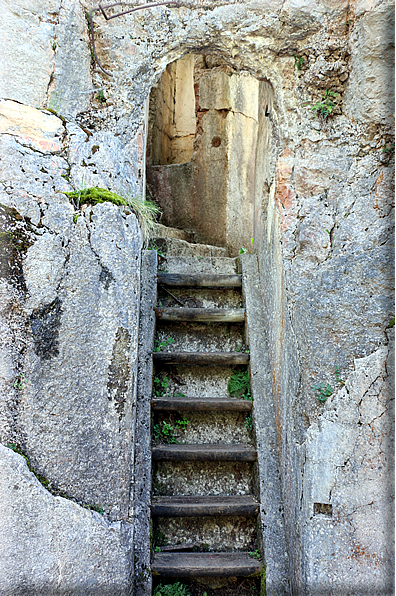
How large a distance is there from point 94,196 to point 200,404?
1.42 metres

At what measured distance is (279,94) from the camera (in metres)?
2.61

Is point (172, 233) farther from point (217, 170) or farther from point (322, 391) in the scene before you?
point (322, 391)

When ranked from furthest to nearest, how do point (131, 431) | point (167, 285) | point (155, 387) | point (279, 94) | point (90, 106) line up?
point (167, 285) < point (155, 387) < point (279, 94) < point (90, 106) < point (131, 431)

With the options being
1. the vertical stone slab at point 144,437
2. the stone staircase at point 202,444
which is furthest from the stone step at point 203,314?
the vertical stone slab at point 144,437

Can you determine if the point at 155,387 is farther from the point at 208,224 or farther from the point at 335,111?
the point at 208,224

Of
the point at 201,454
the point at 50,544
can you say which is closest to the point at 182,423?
the point at 201,454

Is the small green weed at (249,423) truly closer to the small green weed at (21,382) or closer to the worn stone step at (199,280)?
the worn stone step at (199,280)

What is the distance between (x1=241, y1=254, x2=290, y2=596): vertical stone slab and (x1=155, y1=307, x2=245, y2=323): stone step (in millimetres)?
99

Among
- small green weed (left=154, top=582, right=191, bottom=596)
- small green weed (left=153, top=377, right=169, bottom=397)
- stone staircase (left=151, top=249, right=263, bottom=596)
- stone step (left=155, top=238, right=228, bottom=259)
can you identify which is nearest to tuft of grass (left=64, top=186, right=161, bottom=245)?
stone staircase (left=151, top=249, right=263, bottom=596)

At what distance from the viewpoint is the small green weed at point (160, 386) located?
9.17 feet

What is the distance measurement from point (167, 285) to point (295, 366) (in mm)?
1403

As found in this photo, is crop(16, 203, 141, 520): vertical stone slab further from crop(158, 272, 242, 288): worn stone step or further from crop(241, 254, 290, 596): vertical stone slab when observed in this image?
crop(158, 272, 242, 288): worn stone step

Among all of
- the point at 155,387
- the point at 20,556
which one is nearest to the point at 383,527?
the point at 155,387

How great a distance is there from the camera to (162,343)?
3006 millimetres
